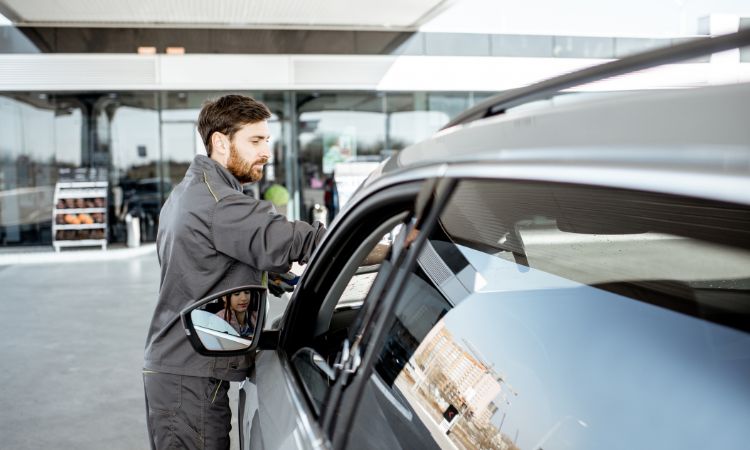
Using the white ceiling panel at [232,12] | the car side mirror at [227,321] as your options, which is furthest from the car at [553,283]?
the white ceiling panel at [232,12]

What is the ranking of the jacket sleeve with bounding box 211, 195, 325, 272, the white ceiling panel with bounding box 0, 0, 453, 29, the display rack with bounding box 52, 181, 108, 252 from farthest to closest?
the display rack with bounding box 52, 181, 108, 252
the white ceiling panel with bounding box 0, 0, 453, 29
the jacket sleeve with bounding box 211, 195, 325, 272

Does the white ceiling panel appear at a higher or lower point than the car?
higher

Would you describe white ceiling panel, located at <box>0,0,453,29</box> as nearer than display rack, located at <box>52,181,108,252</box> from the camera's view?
Yes

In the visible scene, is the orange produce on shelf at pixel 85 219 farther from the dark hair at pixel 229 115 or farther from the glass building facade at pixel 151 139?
the dark hair at pixel 229 115

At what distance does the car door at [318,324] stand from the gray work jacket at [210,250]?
277 mm

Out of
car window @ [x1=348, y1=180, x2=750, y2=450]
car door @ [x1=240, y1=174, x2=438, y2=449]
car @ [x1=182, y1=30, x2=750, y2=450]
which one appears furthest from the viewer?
car door @ [x1=240, y1=174, x2=438, y2=449]

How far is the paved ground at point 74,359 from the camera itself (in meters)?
4.66

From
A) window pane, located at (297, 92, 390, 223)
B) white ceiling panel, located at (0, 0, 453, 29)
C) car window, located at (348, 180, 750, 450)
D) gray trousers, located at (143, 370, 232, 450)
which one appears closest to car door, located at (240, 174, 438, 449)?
car window, located at (348, 180, 750, 450)

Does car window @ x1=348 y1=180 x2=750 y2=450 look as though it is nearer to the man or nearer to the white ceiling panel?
the man

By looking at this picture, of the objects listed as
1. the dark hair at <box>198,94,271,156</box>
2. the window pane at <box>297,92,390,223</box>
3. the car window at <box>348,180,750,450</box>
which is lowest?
the car window at <box>348,180,750,450</box>

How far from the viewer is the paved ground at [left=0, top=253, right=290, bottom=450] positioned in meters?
4.66

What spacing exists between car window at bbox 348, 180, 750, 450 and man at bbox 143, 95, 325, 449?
885mm

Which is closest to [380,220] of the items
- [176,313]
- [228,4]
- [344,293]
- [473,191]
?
[473,191]

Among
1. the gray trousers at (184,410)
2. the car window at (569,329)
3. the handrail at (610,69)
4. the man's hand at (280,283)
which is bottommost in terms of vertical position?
the gray trousers at (184,410)
